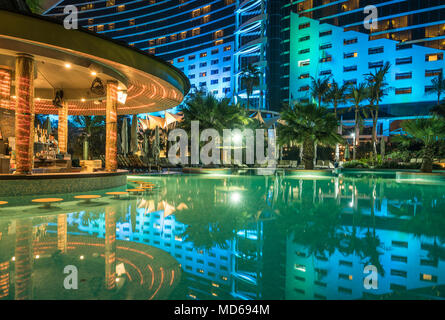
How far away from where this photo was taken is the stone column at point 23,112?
8648 mm

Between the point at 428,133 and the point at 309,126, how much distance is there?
24.0ft

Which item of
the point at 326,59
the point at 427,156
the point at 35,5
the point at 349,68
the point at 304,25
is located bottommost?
the point at 427,156

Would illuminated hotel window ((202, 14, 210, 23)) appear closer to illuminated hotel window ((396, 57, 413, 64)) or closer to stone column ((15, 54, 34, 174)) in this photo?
illuminated hotel window ((396, 57, 413, 64))

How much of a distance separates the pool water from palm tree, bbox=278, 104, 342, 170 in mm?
13297

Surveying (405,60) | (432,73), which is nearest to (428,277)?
(432,73)

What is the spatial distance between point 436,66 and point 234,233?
64796 millimetres

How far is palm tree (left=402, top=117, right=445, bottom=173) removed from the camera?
18141 millimetres

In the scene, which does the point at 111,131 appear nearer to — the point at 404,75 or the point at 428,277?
the point at 428,277

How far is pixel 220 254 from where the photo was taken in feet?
12.5

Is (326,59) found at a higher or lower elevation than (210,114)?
higher

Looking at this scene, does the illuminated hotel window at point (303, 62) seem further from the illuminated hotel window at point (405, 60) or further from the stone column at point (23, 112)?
the stone column at point (23, 112)

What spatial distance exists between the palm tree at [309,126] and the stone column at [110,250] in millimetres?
15809
